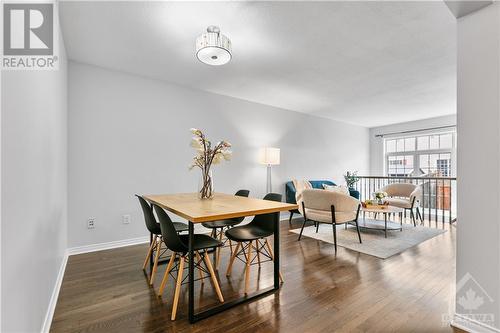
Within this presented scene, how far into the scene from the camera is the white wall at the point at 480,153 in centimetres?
150

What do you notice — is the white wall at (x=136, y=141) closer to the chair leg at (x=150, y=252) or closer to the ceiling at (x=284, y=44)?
the ceiling at (x=284, y=44)

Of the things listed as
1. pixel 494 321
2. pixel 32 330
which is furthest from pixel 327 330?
pixel 32 330

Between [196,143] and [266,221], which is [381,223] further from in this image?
[196,143]

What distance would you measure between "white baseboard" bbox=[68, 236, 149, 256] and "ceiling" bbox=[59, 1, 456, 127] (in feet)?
7.84

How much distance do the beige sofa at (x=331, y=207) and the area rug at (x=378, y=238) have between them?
0.80 ft

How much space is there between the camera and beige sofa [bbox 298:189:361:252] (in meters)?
3.30

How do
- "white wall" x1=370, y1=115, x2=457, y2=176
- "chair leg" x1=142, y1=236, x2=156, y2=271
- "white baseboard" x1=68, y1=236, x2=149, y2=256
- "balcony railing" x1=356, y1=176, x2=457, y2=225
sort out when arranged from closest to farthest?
1. "chair leg" x1=142, y1=236, x2=156, y2=271
2. "white baseboard" x1=68, y1=236, x2=149, y2=256
3. "balcony railing" x1=356, y1=176, x2=457, y2=225
4. "white wall" x1=370, y1=115, x2=457, y2=176

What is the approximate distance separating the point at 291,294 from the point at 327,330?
1.61 feet

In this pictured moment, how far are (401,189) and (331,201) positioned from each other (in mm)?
3051

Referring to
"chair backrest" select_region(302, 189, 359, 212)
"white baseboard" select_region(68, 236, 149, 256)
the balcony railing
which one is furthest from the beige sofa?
the balcony railing

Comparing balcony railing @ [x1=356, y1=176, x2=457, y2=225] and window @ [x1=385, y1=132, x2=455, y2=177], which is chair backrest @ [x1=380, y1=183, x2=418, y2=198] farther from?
window @ [x1=385, y1=132, x2=455, y2=177]

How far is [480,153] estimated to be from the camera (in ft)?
5.12

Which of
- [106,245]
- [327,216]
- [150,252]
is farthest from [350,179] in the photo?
[106,245]

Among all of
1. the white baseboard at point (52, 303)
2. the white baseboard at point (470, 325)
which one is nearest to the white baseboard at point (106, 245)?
the white baseboard at point (52, 303)
